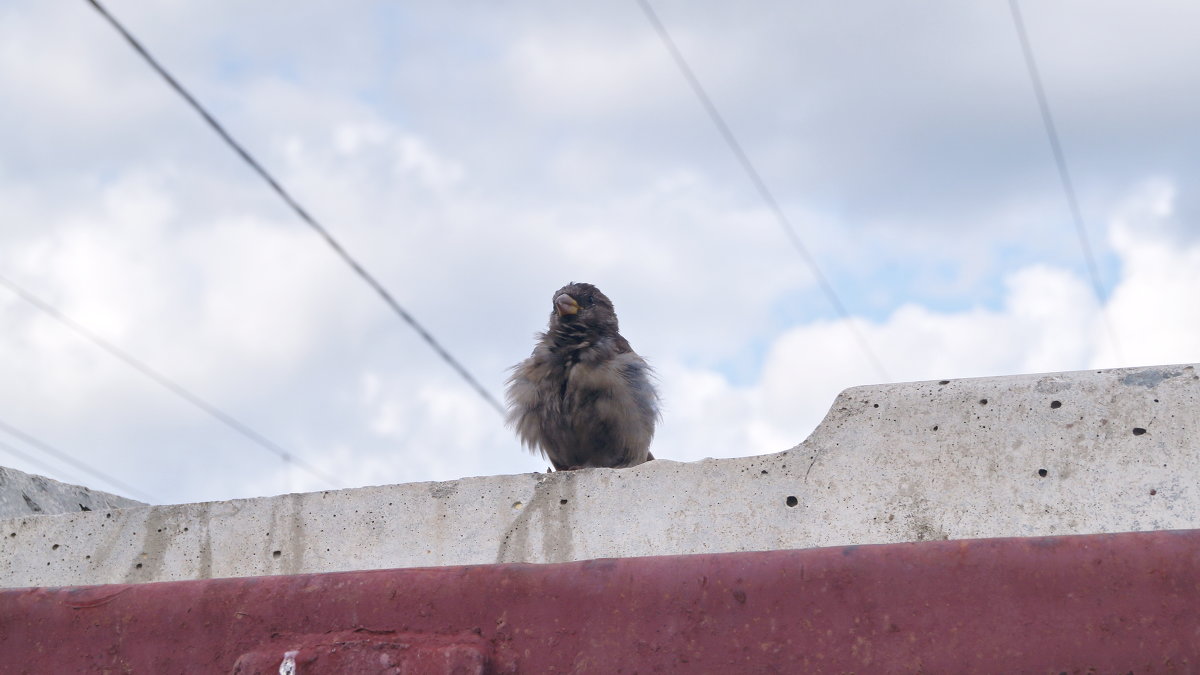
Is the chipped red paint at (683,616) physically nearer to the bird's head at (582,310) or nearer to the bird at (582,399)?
the bird at (582,399)

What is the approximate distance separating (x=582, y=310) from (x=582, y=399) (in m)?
0.57

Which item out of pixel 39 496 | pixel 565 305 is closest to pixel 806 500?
pixel 39 496

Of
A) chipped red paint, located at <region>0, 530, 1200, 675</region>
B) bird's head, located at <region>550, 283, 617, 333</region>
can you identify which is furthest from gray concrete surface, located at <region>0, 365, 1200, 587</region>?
bird's head, located at <region>550, 283, 617, 333</region>

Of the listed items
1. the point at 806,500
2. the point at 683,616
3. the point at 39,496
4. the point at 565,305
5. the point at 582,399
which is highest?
the point at 565,305

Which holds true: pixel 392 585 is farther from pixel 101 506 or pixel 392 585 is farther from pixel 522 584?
pixel 101 506

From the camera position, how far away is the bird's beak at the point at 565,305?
494cm

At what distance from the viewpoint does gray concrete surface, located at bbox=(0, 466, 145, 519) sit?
3027mm

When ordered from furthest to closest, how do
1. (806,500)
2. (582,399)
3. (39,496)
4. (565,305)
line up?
(565,305), (582,399), (39,496), (806,500)

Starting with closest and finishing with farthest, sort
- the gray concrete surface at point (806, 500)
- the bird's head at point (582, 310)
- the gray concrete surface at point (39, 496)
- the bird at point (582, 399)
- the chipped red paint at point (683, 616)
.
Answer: the chipped red paint at point (683, 616) < the gray concrete surface at point (806, 500) < the gray concrete surface at point (39, 496) < the bird at point (582, 399) < the bird's head at point (582, 310)

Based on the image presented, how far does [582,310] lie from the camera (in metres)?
5.04

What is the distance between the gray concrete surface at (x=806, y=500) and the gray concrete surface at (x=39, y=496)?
449 mm

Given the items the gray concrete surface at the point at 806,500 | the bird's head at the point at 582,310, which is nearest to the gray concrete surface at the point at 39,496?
the gray concrete surface at the point at 806,500

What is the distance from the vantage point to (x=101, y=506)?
10.8ft

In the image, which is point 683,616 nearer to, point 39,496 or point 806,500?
point 806,500
